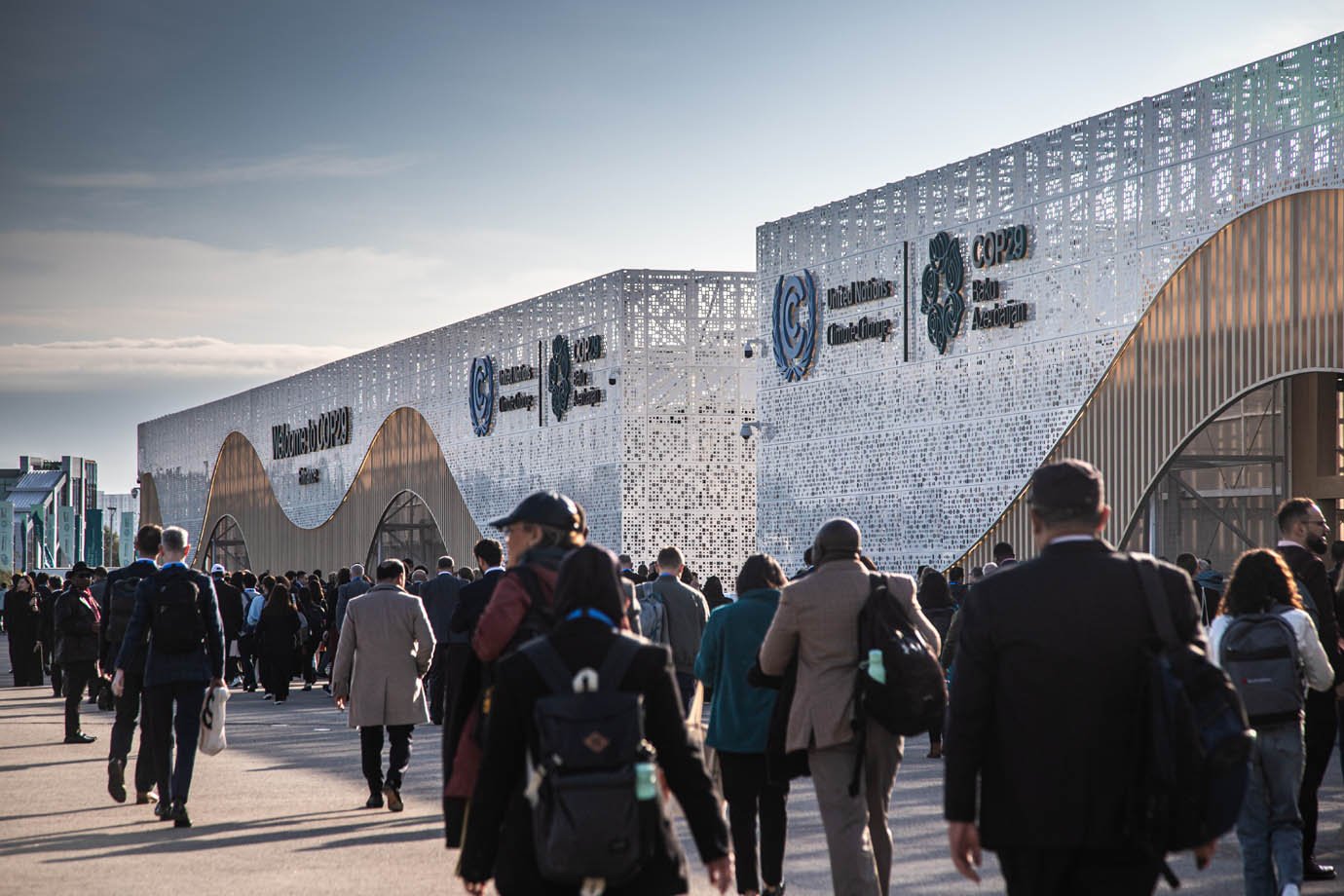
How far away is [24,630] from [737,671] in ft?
71.1

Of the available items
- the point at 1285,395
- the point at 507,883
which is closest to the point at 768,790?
the point at 507,883

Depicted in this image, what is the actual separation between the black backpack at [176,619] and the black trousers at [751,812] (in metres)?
4.31

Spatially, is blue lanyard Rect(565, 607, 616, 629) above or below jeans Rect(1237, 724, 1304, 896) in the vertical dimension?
above

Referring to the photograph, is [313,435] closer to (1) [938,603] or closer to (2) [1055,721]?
(1) [938,603]

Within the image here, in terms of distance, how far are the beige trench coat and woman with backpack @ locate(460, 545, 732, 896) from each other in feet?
24.0

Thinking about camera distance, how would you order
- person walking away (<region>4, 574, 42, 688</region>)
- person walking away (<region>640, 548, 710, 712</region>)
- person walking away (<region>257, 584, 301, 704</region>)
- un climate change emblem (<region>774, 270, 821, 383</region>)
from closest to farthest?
1. person walking away (<region>640, 548, 710, 712</region>)
2. person walking away (<region>257, 584, 301, 704</region>)
3. person walking away (<region>4, 574, 42, 688</region>)
4. un climate change emblem (<region>774, 270, 821, 383</region>)

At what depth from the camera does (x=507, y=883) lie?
4.61 metres

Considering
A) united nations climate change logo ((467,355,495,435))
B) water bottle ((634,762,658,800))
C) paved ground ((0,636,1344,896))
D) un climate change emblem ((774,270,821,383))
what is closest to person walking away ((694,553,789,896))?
paved ground ((0,636,1344,896))

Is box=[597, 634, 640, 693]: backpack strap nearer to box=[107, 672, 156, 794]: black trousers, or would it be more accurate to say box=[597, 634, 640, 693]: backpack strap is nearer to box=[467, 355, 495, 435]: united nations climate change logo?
box=[107, 672, 156, 794]: black trousers

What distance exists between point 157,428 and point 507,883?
72.5m

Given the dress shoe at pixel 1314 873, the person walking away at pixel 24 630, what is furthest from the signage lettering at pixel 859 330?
the dress shoe at pixel 1314 873

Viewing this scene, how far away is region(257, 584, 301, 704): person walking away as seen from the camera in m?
23.7

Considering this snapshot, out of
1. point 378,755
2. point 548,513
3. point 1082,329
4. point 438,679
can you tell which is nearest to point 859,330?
point 1082,329

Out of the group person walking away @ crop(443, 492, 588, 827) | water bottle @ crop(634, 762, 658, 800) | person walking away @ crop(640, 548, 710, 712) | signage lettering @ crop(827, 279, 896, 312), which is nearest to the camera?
water bottle @ crop(634, 762, 658, 800)
